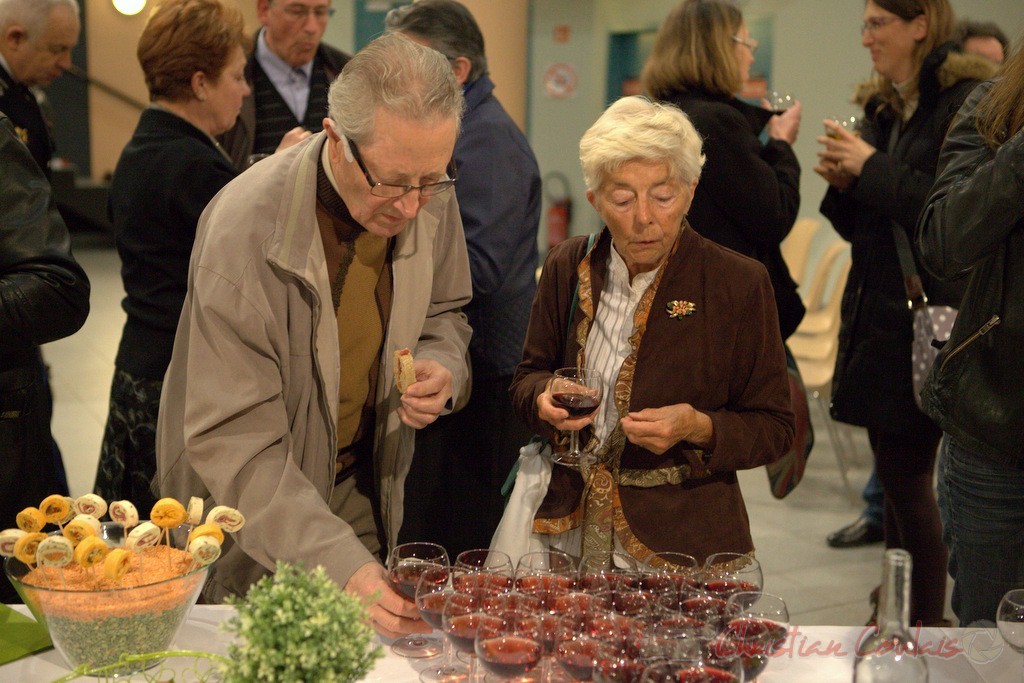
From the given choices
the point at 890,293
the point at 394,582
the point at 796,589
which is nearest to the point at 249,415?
the point at 394,582

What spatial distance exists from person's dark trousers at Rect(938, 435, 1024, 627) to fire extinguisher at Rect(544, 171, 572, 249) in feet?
15.8

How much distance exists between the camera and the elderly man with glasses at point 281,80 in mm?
3832

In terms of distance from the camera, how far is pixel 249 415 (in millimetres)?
1968

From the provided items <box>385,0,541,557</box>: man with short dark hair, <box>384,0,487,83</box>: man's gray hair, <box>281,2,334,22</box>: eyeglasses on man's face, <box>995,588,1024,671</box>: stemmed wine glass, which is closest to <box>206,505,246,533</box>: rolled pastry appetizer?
<box>995,588,1024,671</box>: stemmed wine glass

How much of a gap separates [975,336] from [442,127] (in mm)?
1160

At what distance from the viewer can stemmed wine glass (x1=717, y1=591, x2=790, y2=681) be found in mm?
1543

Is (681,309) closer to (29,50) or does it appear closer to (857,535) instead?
(29,50)

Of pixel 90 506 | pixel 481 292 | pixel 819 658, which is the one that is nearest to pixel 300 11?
pixel 481 292

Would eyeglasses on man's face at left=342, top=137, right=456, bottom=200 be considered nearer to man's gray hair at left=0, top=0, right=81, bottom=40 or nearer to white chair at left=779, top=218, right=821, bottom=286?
man's gray hair at left=0, top=0, right=81, bottom=40

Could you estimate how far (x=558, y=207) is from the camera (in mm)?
7270

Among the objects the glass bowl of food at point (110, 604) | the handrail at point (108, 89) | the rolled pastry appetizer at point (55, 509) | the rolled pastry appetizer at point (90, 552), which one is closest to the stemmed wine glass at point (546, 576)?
the glass bowl of food at point (110, 604)

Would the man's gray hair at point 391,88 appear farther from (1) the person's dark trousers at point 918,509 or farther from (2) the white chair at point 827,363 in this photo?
(2) the white chair at point 827,363

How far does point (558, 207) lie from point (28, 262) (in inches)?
204

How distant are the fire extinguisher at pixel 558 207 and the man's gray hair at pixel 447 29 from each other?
3.70 metres
